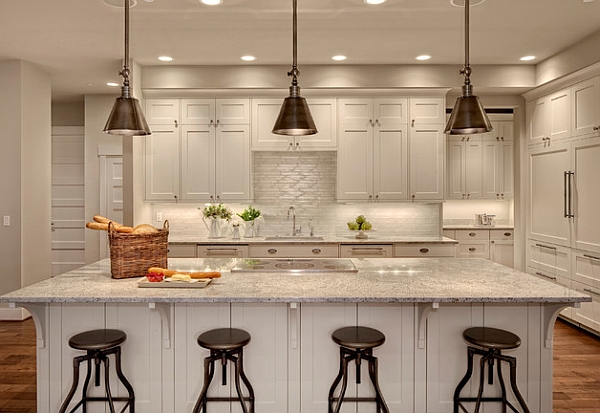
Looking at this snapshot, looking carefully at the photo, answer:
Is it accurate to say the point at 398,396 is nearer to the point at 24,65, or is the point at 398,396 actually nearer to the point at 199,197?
the point at 199,197

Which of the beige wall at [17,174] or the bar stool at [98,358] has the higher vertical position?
the beige wall at [17,174]

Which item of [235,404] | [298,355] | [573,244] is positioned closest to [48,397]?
[235,404]

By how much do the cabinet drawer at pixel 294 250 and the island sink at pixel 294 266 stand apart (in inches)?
68.7

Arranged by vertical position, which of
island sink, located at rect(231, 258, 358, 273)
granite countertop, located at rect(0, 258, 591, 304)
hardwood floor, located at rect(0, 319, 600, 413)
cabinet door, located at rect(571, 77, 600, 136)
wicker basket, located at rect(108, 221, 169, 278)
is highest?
cabinet door, located at rect(571, 77, 600, 136)

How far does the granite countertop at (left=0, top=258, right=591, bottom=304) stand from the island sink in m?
0.06

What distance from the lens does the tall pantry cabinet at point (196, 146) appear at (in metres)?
5.29

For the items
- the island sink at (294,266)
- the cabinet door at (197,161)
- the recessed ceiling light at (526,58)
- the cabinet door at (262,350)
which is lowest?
the cabinet door at (262,350)

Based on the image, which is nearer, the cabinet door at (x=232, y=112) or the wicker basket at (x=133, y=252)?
the wicker basket at (x=133, y=252)

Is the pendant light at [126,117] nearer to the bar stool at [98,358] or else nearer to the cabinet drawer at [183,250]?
the bar stool at [98,358]

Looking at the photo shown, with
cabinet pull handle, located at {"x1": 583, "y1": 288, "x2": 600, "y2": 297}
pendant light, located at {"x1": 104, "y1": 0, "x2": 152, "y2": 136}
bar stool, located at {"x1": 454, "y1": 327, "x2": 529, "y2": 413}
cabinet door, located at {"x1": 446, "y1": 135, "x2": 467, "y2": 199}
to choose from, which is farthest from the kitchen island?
cabinet door, located at {"x1": 446, "y1": 135, "x2": 467, "y2": 199}

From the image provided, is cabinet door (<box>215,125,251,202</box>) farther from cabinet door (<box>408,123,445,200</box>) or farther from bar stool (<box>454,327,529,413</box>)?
bar stool (<box>454,327,529,413</box>)

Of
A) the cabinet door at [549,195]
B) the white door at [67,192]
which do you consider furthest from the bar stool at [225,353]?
the white door at [67,192]

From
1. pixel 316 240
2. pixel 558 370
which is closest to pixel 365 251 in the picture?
pixel 316 240

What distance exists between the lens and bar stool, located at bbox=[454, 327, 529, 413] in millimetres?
2367
